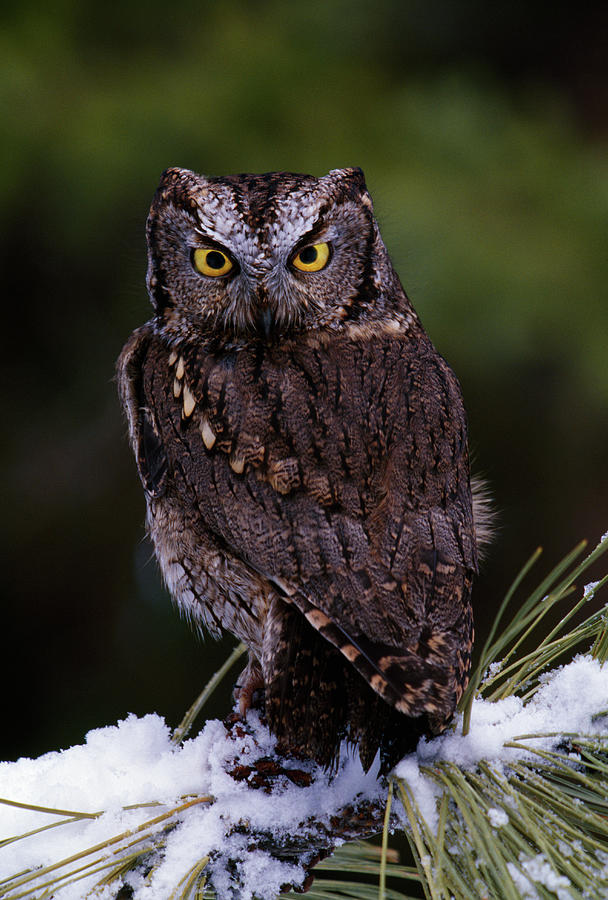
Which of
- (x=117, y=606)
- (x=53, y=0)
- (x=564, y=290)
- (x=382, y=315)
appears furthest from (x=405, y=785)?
(x=53, y=0)

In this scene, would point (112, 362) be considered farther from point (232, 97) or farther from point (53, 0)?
point (53, 0)

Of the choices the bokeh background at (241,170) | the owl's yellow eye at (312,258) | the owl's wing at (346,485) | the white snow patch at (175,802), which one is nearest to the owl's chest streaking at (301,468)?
the owl's wing at (346,485)

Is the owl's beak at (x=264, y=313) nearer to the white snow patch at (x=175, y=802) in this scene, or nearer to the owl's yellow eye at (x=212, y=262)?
the owl's yellow eye at (x=212, y=262)

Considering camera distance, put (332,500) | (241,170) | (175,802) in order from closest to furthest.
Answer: (175,802), (332,500), (241,170)

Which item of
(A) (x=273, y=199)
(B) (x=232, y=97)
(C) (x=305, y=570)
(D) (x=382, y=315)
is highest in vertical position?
(B) (x=232, y=97)

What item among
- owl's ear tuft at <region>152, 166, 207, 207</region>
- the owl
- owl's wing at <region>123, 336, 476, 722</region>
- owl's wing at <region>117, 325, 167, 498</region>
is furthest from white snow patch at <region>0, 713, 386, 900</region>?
owl's ear tuft at <region>152, 166, 207, 207</region>

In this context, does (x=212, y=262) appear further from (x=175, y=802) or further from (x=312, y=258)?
(x=175, y=802)

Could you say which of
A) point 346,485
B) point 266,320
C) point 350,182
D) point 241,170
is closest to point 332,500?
point 346,485
